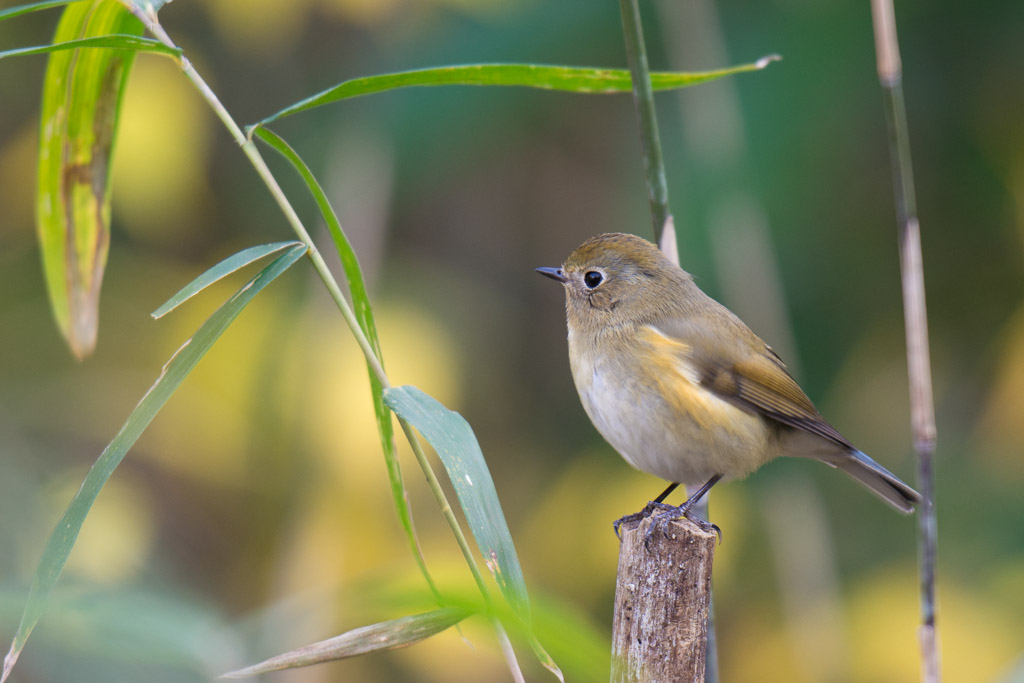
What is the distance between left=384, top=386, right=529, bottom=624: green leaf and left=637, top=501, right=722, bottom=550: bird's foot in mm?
429

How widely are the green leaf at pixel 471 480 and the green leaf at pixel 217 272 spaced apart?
0.82 feet

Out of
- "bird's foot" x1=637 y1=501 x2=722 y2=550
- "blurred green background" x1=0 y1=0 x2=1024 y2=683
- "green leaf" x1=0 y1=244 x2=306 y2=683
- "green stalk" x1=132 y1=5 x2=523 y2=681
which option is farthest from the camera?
"blurred green background" x1=0 y1=0 x2=1024 y2=683

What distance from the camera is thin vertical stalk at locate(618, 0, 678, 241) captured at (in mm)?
1552

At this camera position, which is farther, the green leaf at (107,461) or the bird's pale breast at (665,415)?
the bird's pale breast at (665,415)

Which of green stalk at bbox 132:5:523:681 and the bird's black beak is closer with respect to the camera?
green stalk at bbox 132:5:523:681

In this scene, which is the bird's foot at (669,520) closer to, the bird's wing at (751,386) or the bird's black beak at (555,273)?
the bird's wing at (751,386)

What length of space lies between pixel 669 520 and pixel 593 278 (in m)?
0.88

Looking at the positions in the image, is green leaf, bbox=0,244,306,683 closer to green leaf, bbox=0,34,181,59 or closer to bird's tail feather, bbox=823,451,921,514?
green leaf, bbox=0,34,181,59

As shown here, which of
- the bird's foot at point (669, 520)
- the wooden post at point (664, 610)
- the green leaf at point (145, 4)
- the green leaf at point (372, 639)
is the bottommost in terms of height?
the green leaf at point (372, 639)

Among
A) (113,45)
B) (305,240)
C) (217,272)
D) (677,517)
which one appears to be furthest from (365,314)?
(677,517)

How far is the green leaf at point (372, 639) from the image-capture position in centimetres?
120

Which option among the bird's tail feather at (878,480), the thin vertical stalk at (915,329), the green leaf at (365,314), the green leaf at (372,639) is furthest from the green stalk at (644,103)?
the bird's tail feather at (878,480)

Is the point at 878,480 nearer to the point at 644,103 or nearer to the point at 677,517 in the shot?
the point at 677,517

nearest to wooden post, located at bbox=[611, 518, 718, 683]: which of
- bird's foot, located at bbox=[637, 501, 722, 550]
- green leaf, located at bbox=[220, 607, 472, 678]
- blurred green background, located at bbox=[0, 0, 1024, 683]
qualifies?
bird's foot, located at bbox=[637, 501, 722, 550]
